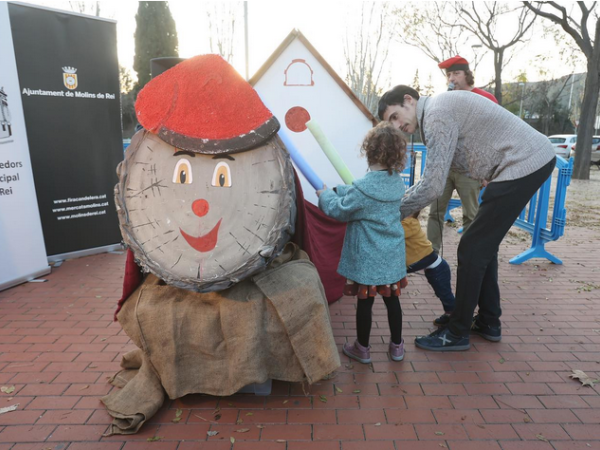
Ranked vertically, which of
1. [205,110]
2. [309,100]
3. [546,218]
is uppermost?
[309,100]

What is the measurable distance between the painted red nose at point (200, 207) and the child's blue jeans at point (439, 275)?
70.4 inches

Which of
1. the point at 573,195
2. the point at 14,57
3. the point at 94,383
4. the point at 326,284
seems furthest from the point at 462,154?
the point at 573,195

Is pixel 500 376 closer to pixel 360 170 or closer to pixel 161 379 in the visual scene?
pixel 161 379

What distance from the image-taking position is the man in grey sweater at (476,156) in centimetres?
283

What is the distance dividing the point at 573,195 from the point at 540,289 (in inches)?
365

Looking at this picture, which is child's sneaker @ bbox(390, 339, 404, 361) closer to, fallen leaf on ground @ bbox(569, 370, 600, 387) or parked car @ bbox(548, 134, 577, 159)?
fallen leaf on ground @ bbox(569, 370, 600, 387)

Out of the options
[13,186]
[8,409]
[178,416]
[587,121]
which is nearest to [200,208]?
[178,416]

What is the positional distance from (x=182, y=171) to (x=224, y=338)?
934 millimetres

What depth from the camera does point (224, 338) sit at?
2447 mm

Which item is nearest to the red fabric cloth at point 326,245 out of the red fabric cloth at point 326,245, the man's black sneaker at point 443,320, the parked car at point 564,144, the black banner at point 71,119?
the red fabric cloth at point 326,245

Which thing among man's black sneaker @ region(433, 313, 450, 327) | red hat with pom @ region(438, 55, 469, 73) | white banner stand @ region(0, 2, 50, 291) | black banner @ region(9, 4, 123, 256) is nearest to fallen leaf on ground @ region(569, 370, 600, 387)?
man's black sneaker @ region(433, 313, 450, 327)

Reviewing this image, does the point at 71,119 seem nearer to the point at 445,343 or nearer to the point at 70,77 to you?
the point at 70,77

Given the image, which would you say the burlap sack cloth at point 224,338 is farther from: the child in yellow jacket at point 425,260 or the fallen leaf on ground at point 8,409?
the child in yellow jacket at point 425,260

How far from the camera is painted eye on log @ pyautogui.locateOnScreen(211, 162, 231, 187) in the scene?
2.29 metres
